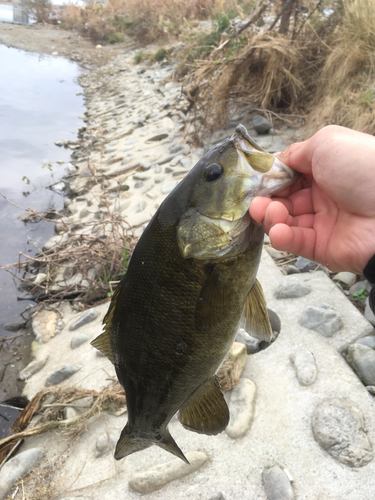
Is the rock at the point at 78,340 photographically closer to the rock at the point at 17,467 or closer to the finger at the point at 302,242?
the rock at the point at 17,467

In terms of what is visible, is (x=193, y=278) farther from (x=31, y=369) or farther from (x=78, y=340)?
(x=31, y=369)

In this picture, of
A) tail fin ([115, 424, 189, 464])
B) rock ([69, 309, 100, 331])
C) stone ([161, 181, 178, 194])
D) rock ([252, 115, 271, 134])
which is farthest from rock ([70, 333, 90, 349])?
rock ([252, 115, 271, 134])

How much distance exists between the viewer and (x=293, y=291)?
3504 millimetres

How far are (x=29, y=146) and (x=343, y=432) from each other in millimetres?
10295

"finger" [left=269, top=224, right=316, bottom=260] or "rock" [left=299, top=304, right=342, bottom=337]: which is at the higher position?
"finger" [left=269, top=224, right=316, bottom=260]

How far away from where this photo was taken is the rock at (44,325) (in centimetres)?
440

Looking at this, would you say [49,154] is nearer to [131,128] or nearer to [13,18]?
[131,128]

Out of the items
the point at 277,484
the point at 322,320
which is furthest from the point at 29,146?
the point at 277,484

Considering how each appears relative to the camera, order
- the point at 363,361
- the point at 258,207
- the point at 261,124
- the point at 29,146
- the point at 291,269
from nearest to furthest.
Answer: the point at 258,207 → the point at 363,361 → the point at 291,269 → the point at 261,124 → the point at 29,146

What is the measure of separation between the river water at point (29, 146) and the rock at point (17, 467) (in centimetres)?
211

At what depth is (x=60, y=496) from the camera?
2.48 m

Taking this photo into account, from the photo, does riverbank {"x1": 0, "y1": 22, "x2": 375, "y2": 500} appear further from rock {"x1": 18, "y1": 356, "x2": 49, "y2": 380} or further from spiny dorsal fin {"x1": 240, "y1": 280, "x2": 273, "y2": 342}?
spiny dorsal fin {"x1": 240, "y1": 280, "x2": 273, "y2": 342}

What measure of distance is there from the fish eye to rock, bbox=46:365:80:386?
2.76 meters

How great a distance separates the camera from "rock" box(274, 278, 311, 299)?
11.5ft
